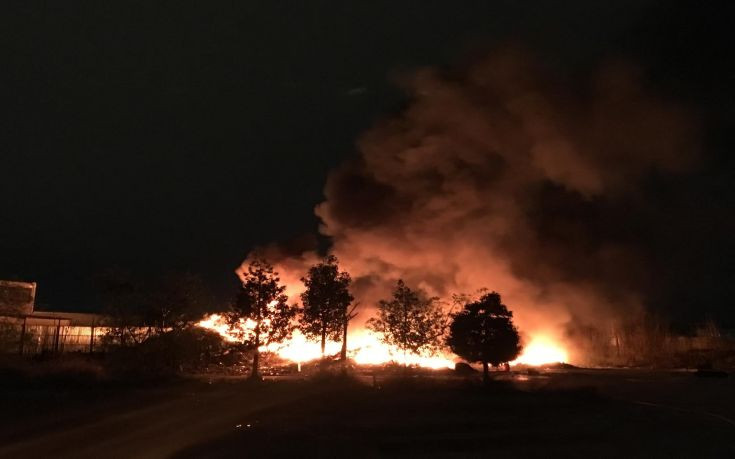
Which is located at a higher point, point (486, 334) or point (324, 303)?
point (324, 303)

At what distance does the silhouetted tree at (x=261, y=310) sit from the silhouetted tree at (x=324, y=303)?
145 inches

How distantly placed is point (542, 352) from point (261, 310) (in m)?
33.3

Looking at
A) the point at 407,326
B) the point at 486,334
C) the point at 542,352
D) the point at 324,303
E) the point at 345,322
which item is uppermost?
the point at 324,303

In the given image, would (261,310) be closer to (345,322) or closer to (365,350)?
(345,322)

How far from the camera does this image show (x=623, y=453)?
10969 mm

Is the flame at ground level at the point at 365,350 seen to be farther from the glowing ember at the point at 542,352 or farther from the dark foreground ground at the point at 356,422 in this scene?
the dark foreground ground at the point at 356,422

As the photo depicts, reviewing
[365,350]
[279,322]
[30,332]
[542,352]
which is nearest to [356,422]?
[279,322]

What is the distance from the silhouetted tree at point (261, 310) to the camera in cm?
2653

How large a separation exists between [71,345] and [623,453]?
33.5 m

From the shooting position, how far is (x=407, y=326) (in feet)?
98.0

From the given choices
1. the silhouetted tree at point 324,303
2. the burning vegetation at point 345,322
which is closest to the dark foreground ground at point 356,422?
the burning vegetation at point 345,322

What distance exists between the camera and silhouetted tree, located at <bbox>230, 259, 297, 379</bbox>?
87.0 feet

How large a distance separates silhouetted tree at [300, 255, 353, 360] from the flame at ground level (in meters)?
1.60

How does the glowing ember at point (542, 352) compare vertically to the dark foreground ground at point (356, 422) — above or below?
above
